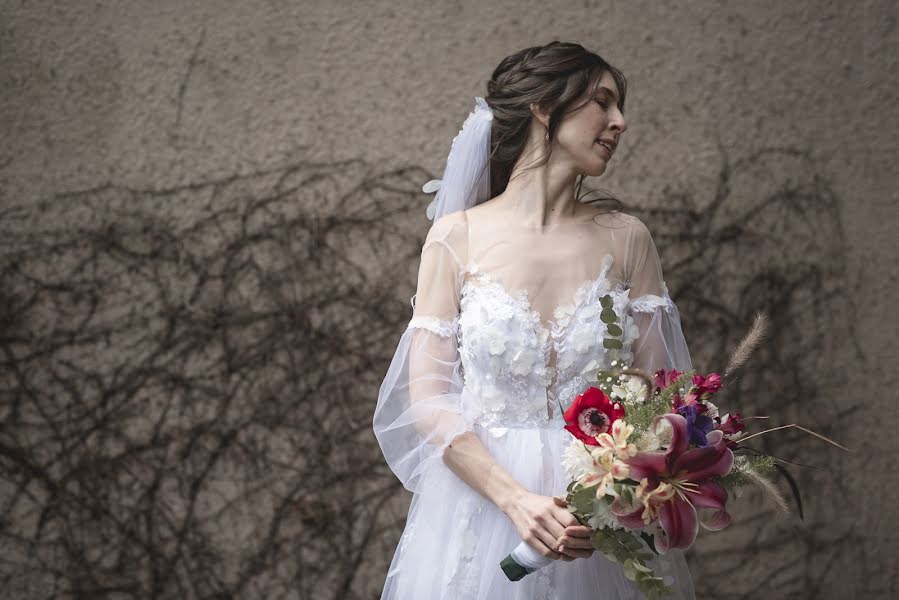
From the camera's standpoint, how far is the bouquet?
59.8 inches

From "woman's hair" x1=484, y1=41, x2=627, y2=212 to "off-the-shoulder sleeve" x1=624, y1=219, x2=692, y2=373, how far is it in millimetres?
154

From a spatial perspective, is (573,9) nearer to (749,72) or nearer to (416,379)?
(749,72)

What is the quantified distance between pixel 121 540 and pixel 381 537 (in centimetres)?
96

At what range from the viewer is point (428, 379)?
1.90 m

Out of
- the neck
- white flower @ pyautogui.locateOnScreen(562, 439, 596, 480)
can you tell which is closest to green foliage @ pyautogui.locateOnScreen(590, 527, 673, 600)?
white flower @ pyautogui.locateOnScreen(562, 439, 596, 480)

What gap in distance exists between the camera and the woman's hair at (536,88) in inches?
77.8

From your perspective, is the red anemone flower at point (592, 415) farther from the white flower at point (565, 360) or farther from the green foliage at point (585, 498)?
the white flower at point (565, 360)

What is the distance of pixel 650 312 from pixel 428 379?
52cm

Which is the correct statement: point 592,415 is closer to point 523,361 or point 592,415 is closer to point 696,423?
point 696,423

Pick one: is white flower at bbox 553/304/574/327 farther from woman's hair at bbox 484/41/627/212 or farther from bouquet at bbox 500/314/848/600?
woman's hair at bbox 484/41/627/212

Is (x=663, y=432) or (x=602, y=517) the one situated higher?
(x=663, y=432)

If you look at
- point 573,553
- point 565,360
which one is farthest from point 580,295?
point 573,553

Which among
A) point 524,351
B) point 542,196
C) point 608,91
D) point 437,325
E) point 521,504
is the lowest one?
point 521,504

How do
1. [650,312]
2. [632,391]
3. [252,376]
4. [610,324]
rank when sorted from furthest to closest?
1. [252,376]
2. [650,312]
3. [610,324]
4. [632,391]
